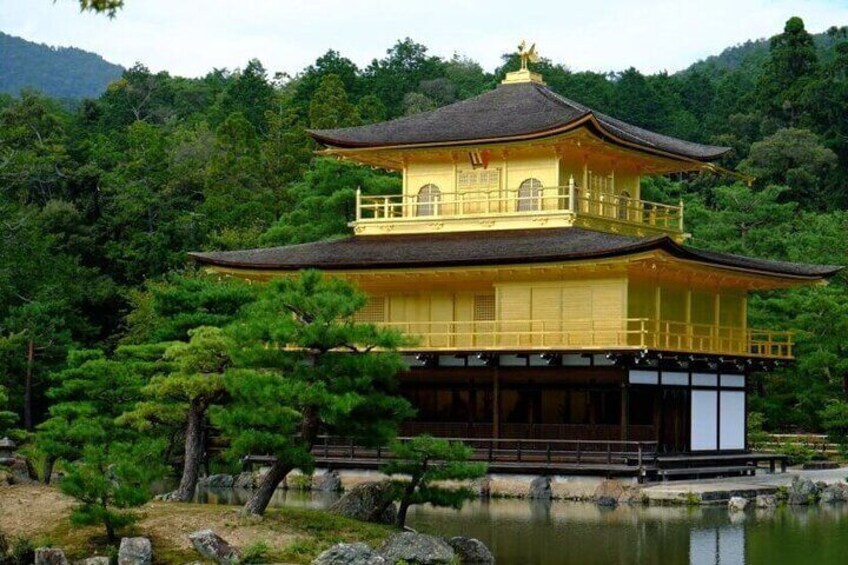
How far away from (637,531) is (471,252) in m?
12.1

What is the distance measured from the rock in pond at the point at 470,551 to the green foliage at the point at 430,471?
1.20 meters

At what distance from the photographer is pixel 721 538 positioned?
87.9 feet

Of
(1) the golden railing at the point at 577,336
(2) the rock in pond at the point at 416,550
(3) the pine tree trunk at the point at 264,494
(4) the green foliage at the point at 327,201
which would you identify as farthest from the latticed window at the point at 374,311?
(2) the rock in pond at the point at 416,550

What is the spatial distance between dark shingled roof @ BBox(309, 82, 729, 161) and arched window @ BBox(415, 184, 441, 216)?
155 centimetres

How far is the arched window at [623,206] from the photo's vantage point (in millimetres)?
42287

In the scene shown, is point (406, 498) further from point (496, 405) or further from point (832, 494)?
point (832, 494)

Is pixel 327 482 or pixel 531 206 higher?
pixel 531 206

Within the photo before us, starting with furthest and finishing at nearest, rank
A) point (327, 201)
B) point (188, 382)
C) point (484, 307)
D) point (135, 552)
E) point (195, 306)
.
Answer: point (327, 201) → point (484, 307) → point (195, 306) → point (188, 382) → point (135, 552)

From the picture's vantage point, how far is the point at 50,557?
68.6ft

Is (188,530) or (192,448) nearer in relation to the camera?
(188,530)

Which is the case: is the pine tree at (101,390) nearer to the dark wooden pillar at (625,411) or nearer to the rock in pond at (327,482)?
the rock in pond at (327,482)

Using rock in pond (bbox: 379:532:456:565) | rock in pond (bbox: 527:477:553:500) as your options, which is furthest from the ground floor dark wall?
rock in pond (bbox: 379:532:456:565)

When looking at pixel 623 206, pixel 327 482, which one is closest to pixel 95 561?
pixel 327 482

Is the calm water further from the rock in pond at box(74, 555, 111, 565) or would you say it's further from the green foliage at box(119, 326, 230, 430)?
the rock in pond at box(74, 555, 111, 565)
